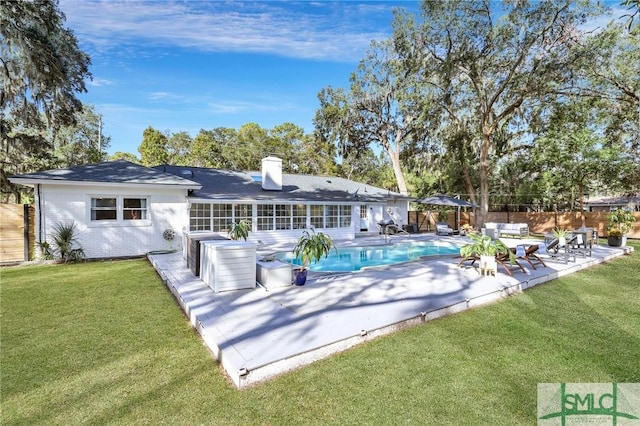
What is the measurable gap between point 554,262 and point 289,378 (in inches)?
373

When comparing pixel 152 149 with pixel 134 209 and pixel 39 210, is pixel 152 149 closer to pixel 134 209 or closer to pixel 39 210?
pixel 134 209

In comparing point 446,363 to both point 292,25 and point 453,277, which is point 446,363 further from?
point 292,25

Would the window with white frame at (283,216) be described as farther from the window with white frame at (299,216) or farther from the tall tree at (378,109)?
the tall tree at (378,109)

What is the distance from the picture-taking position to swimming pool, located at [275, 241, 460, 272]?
411 inches

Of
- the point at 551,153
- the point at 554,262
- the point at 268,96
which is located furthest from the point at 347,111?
the point at 554,262

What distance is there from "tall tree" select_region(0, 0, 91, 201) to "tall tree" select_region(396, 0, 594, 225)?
1851cm

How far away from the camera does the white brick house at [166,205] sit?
10109mm

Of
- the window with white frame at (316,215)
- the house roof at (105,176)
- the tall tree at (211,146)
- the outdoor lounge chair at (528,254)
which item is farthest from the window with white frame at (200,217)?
the tall tree at (211,146)

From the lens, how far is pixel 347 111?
23.9 m

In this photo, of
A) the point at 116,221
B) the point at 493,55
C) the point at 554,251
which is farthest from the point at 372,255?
the point at 493,55

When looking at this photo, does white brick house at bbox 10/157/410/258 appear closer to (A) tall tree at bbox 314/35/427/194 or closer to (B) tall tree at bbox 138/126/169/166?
(A) tall tree at bbox 314/35/427/194

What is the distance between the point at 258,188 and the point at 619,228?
55.8ft

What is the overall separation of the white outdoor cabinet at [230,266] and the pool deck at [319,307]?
16cm

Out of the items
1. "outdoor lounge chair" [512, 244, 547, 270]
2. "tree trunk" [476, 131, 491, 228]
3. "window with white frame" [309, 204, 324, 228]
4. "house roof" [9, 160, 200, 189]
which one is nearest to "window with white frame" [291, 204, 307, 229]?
"window with white frame" [309, 204, 324, 228]
